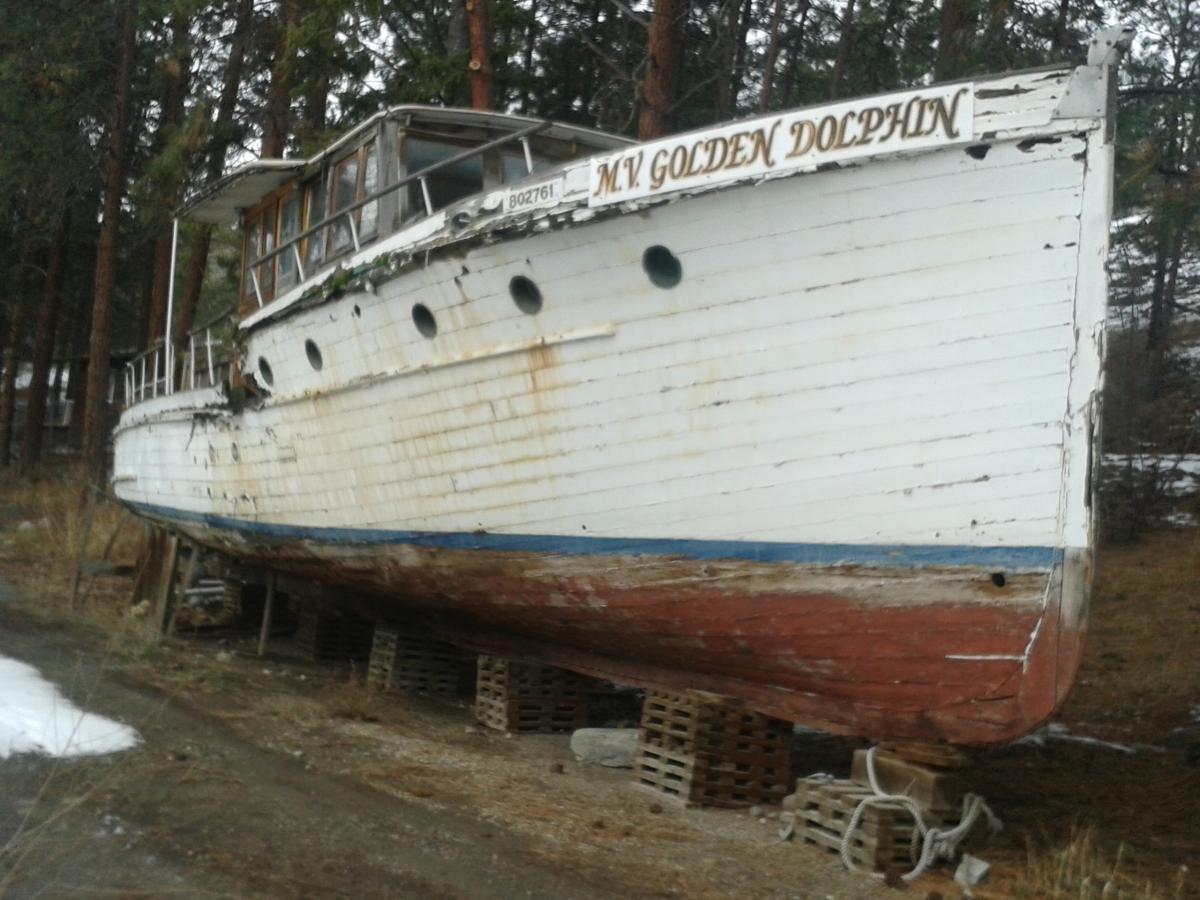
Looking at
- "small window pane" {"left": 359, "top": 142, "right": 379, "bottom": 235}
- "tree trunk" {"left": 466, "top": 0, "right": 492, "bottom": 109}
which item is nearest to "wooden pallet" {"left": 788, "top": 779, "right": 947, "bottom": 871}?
"small window pane" {"left": 359, "top": 142, "right": 379, "bottom": 235}

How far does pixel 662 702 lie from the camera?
21.3ft

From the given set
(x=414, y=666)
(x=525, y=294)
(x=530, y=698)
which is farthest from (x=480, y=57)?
(x=530, y=698)

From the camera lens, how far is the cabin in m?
8.24

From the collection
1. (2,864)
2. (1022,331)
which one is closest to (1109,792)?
(1022,331)

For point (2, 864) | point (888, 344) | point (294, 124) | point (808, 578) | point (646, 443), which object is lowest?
point (2, 864)

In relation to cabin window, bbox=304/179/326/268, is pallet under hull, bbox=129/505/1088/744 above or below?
below

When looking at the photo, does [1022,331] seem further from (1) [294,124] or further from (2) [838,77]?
(1) [294,124]

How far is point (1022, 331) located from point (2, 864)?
425 centimetres

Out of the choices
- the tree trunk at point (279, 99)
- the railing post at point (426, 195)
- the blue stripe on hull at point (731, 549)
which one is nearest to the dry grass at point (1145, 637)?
the blue stripe on hull at point (731, 549)

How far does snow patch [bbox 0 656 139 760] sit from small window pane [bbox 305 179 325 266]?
11.5 ft

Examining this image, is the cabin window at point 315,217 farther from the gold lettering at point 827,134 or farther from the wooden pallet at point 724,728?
the gold lettering at point 827,134

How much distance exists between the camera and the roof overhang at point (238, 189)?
9.77m

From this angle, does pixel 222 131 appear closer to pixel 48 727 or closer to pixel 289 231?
pixel 289 231

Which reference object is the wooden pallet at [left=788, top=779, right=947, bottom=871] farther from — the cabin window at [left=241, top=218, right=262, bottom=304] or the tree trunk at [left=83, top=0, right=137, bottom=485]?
the tree trunk at [left=83, top=0, right=137, bottom=485]
